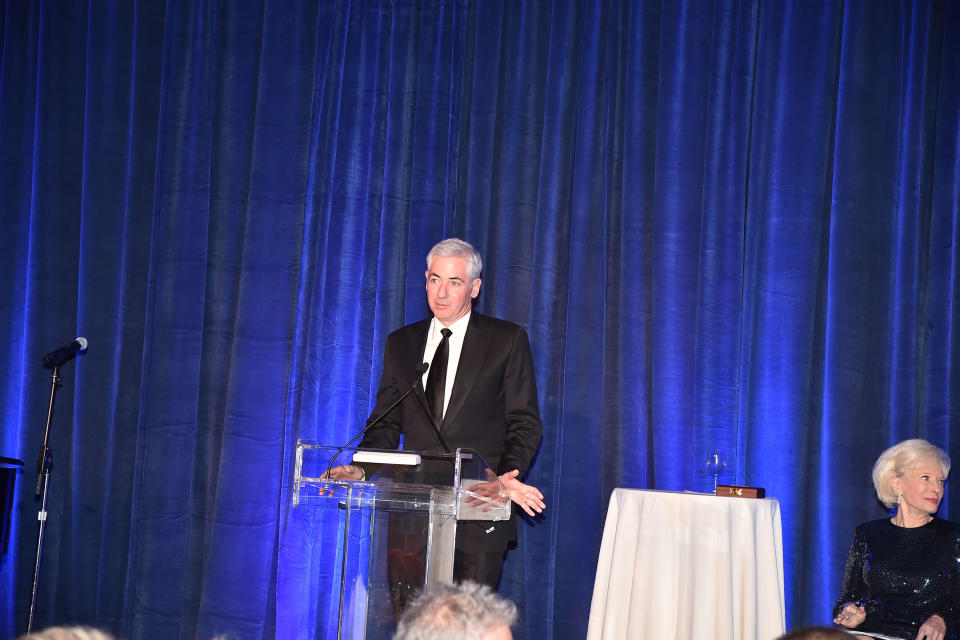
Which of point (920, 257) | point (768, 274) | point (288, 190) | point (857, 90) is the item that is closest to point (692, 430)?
point (768, 274)

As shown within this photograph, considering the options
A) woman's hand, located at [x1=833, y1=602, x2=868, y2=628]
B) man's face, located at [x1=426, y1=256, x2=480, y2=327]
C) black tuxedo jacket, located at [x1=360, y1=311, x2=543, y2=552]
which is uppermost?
man's face, located at [x1=426, y1=256, x2=480, y2=327]

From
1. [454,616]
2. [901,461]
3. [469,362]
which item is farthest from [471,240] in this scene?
[454,616]

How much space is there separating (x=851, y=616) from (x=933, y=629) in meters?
0.28

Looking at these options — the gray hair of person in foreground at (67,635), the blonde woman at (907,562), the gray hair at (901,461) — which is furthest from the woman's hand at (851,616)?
the gray hair of person in foreground at (67,635)

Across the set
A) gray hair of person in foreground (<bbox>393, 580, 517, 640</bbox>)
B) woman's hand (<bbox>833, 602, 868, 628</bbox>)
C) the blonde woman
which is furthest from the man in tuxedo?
gray hair of person in foreground (<bbox>393, 580, 517, 640</bbox>)

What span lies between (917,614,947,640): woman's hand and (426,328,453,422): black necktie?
1.94 metres

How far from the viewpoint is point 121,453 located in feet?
16.5

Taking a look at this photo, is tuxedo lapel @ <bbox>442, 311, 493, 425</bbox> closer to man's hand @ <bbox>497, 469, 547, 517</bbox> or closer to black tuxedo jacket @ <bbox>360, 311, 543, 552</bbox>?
black tuxedo jacket @ <bbox>360, 311, 543, 552</bbox>

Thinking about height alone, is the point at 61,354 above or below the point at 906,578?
above

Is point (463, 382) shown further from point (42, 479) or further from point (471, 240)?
point (42, 479)

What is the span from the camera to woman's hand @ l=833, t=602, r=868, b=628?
142 inches

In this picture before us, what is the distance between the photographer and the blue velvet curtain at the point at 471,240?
14.8ft

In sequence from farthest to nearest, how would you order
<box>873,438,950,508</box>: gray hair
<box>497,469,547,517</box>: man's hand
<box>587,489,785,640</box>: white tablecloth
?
<box>873,438,950,508</box>: gray hair, <box>587,489,785,640</box>: white tablecloth, <box>497,469,547,517</box>: man's hand

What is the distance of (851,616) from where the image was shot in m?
3.61
